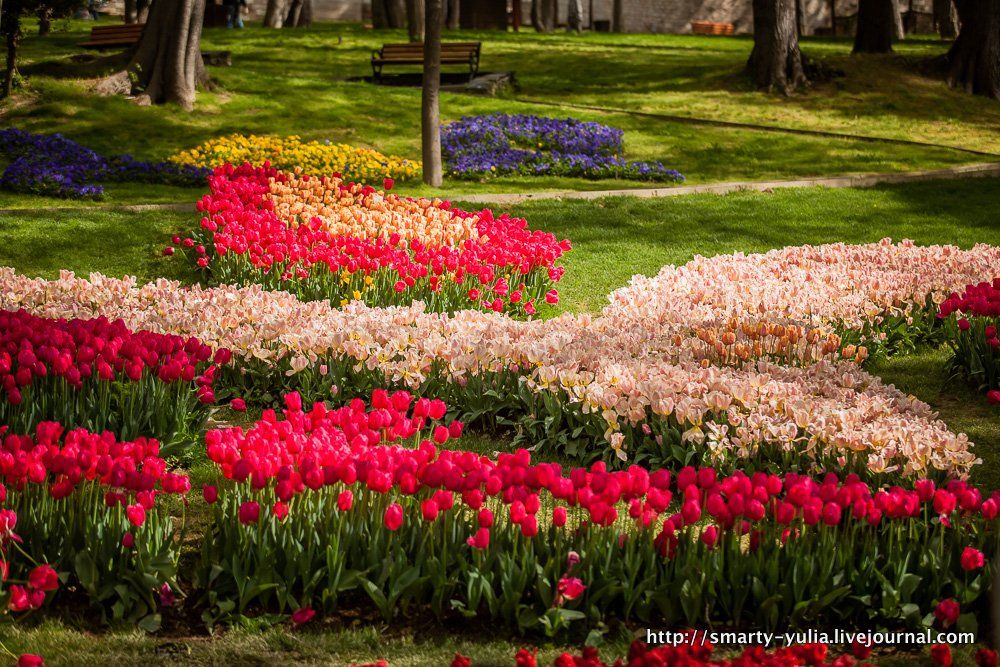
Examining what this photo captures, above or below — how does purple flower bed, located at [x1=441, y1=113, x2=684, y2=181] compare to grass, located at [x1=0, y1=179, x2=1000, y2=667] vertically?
above

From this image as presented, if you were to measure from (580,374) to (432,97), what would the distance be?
8288 millimetres

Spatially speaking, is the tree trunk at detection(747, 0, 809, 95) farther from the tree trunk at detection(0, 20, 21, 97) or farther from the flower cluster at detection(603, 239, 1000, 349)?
the tree trunk at detection(0, 20, 21, 97)

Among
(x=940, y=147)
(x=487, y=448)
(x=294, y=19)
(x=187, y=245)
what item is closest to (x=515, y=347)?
(x=487, y=448)

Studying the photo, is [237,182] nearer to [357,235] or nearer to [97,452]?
[357,235]

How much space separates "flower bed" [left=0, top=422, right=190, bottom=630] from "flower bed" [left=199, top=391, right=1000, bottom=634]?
219 mm

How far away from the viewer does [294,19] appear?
3738cm

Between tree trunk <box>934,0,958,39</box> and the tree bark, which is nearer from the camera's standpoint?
the tree bark

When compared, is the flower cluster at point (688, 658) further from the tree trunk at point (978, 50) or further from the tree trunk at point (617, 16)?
the tree trunk at point (617, 16)

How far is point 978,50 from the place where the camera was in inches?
876

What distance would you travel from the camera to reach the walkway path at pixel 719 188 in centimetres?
1269

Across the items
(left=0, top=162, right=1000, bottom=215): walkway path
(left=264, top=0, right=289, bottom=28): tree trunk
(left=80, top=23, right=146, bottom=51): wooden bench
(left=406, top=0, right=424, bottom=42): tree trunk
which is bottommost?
(left=0, top=162, right=1000, bottom=215): walkway path

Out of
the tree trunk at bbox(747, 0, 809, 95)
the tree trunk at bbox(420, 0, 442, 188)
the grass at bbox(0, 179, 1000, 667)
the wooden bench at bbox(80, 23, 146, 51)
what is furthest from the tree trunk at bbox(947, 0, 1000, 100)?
the wooden bench at bbox(80, 23, 146, 51)

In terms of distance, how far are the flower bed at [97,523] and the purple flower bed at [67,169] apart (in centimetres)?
989

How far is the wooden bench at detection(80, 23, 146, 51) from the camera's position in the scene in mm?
24703
